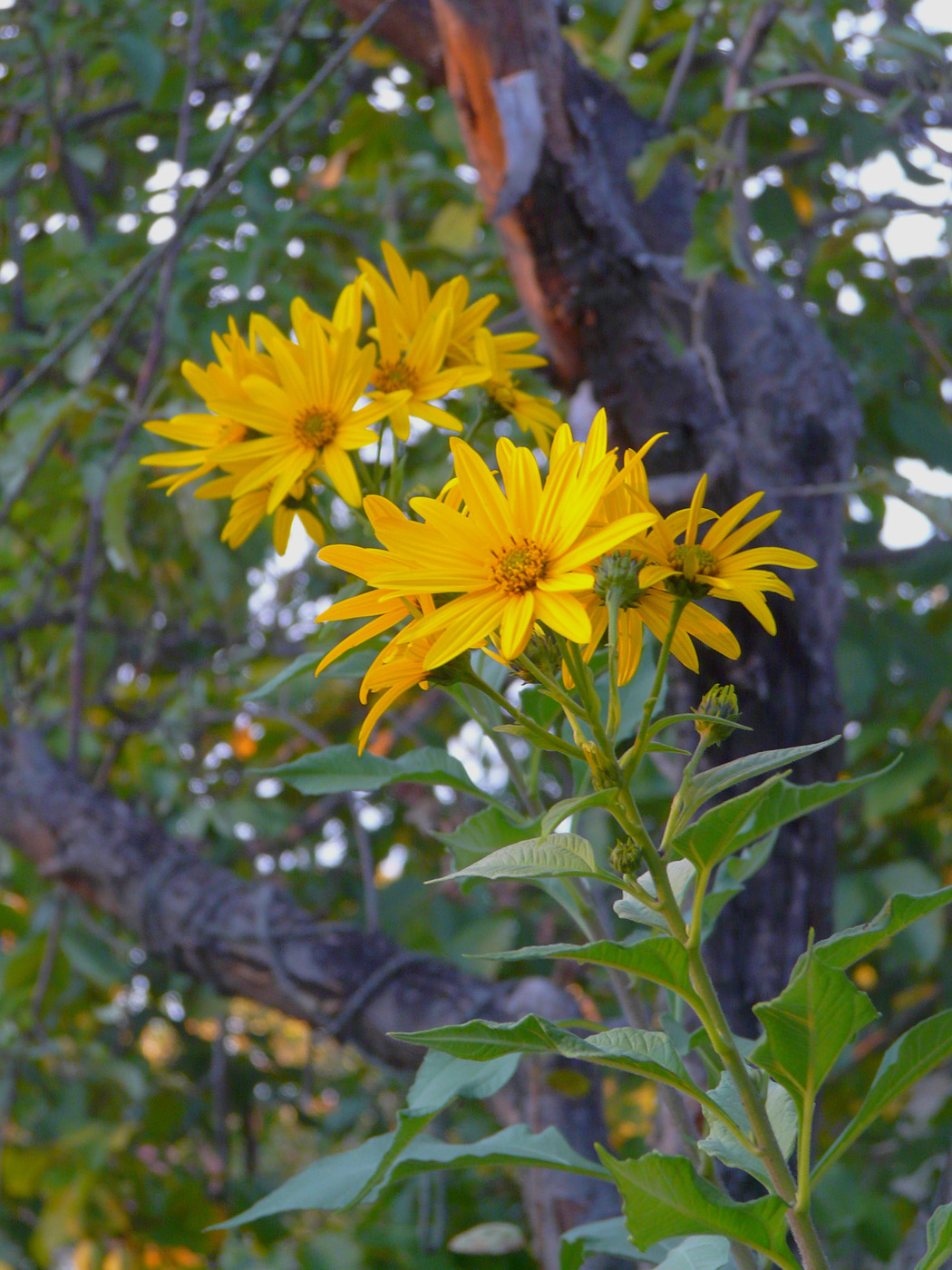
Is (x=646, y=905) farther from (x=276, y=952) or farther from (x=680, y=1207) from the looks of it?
(x=276, y=952)

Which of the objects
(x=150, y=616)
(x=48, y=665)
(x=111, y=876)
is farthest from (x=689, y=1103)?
(x=48, y=665)

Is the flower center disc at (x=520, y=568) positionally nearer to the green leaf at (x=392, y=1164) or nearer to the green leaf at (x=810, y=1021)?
the green leaf at (x=810, y=1021)

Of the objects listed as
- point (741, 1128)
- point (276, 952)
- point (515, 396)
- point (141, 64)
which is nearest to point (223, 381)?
point (515, 396)

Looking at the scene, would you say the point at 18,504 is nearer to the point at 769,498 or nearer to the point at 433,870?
the point at 433,870

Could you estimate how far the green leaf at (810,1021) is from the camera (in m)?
0.43

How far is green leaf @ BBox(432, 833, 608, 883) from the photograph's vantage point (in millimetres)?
422

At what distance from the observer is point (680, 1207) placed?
1.48 feet

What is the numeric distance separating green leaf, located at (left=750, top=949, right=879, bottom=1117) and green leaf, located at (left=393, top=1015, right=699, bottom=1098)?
4 centimetres

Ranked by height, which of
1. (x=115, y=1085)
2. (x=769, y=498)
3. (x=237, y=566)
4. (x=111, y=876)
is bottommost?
(x=115, y=1085)

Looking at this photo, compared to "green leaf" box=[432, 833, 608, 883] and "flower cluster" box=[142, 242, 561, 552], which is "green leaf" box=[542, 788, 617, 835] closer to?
"green leaf" box=[432, 833, 608, 883]

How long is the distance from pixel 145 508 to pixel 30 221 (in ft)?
2.81

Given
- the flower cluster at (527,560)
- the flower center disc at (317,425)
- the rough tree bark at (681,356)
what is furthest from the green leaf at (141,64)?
the flower cluster at (527,560)

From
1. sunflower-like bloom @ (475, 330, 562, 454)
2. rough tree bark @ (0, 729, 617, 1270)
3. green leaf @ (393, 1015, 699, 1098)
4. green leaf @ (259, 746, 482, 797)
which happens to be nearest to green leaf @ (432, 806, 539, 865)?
green leaf @ (259, 746, 482, 797)

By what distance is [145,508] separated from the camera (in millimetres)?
1938
